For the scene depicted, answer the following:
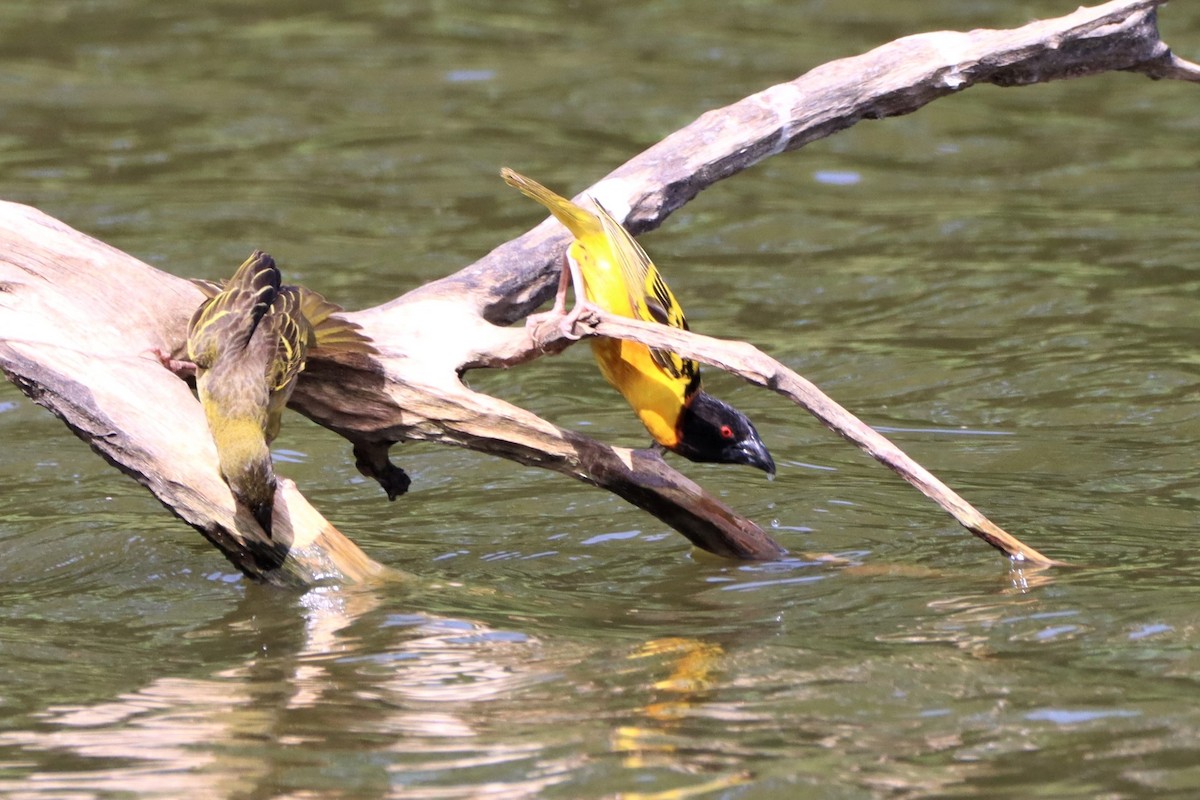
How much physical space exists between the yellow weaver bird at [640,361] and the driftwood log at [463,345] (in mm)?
215

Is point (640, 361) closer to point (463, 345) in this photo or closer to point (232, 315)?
point (463, 345)

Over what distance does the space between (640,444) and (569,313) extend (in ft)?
9.09

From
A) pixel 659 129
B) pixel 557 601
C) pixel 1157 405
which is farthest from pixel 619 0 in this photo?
pixel 557 601

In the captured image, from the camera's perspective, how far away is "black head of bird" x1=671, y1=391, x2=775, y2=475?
5723 mm

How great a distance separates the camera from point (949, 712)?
432 cm

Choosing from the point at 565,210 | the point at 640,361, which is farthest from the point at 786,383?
the point at 565,210

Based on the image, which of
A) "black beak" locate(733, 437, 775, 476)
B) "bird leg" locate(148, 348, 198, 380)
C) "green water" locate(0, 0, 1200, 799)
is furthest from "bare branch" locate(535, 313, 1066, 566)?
"bird leg" locate(148, 348, 198, 380)

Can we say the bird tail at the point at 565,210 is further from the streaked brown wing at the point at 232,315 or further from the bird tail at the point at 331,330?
the streaked brown wing at the point at 232,315

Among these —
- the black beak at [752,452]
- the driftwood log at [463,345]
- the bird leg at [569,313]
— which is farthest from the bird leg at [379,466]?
the black beak at [752,452]

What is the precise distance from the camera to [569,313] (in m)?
5.23

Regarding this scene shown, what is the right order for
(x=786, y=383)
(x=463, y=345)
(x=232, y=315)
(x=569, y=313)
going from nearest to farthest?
(x=786, y=383)
(x=569, y=313)
(x=232, y=315)
(x=463, y=345)

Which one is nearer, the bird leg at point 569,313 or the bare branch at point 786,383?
the bare branch at point 786,383

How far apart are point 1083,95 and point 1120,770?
1022 cm

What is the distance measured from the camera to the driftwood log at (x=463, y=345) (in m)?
5.13
